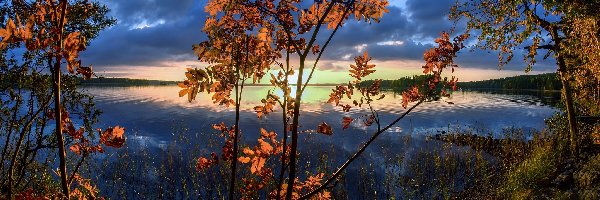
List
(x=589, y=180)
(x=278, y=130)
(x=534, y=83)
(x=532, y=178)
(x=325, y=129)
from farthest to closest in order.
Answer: (x=534, y=83) → (x=278, y=130) → (x=532, y=178) → (x=589, y=180) → (x=325, y=129)

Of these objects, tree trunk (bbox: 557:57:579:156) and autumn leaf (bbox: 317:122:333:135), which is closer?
autumn leaf (bbox: 317:122:333:135)

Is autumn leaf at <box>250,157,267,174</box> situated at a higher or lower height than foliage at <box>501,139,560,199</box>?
higher

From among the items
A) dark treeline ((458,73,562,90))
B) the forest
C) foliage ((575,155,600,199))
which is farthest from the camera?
dark treeline ((458,73,562,90))

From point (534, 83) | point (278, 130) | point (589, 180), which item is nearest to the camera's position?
point (589, 180)

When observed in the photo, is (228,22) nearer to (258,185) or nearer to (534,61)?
(258,185)

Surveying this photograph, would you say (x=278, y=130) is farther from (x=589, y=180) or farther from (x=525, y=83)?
(x=525, y=83)

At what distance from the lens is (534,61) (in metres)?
13.3

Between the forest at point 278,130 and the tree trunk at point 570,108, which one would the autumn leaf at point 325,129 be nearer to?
the forest at point 278,130

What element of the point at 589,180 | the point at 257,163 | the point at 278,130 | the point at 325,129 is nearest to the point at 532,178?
the point at 589,180

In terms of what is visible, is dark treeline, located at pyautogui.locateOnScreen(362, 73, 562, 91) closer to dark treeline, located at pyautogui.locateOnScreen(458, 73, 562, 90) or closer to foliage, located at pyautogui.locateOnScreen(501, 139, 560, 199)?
dark treeline, located at pyautogui.locateOnScreen(458, 73, 562, 90)

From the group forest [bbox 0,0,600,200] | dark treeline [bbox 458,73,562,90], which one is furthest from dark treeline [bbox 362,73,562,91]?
forest [bbox 0,0,600,200]

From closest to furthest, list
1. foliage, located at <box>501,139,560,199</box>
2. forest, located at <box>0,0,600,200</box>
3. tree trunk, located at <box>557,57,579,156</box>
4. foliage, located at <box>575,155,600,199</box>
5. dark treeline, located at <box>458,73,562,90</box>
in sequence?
forest, located at <box>0,0,600,200</box> < foliage, located at <box>575,155,600,199</box> < foliage, located at <box>501,139,560,199</box> < tree trunk, located at <box>557,57,579,156</box> < dark treeline, located at <box>458,73,562,90</box>

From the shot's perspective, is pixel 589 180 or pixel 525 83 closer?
pixel 589 180

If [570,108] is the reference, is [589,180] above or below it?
below
